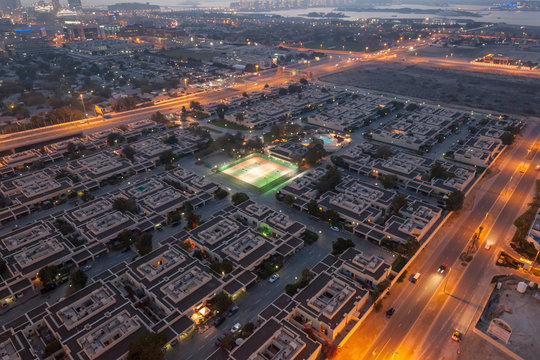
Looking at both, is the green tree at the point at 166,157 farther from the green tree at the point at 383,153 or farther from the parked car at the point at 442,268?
the parked car at the point at 442,268

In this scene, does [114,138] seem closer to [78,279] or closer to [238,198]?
[238,198]

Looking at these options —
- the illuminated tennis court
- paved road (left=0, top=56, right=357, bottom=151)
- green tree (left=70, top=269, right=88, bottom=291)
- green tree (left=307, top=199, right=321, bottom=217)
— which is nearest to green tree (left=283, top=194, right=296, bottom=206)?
green tree (left=307, top=199, right=321, bottom=217)

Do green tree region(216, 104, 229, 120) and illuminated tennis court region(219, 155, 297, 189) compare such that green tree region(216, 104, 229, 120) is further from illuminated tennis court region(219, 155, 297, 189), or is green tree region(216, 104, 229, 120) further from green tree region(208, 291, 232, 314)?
green tree region(208, 291, 232, 314)

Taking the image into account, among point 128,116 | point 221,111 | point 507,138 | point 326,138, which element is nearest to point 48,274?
point 326,138

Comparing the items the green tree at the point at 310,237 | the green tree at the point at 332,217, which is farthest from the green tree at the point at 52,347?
the green tree at the point at 332,217

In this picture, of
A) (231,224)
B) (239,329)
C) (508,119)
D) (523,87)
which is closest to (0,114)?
(231,224)

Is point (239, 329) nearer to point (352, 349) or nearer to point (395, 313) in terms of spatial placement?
point (352, 349)
